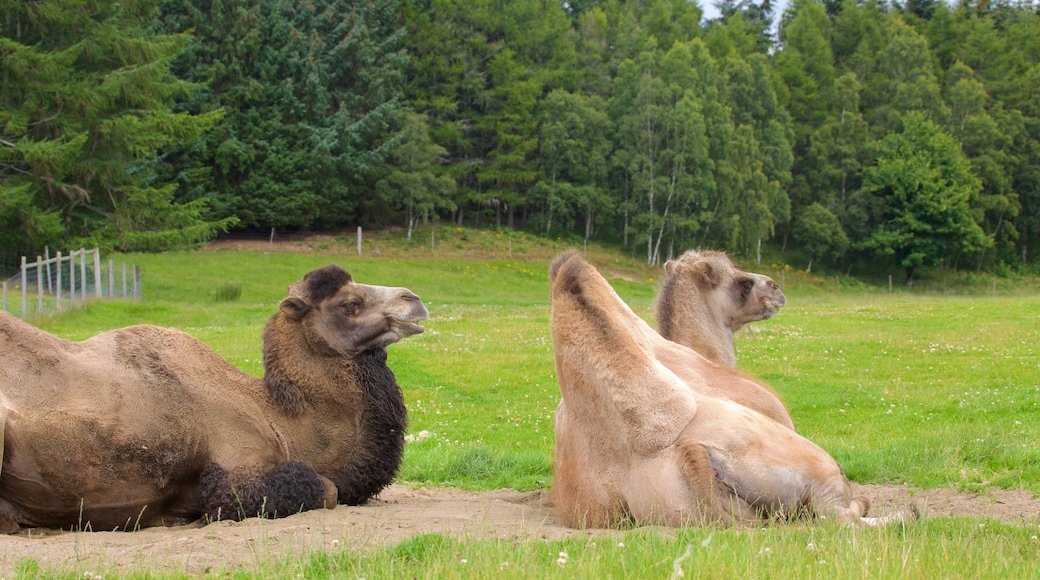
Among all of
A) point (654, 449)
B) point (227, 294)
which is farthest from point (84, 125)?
point (654, 449)

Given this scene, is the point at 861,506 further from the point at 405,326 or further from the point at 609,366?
the point at 405,326

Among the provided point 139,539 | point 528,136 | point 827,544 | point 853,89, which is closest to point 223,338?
point 139,539

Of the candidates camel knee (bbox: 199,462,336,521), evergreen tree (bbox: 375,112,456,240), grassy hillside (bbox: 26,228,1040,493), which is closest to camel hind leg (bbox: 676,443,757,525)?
camel knee (bbox: 199,462,336,521)

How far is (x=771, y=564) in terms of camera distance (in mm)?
4766

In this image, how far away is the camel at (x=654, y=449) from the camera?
20.6 feet

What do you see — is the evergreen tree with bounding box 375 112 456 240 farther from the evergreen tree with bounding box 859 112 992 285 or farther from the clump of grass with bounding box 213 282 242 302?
the evergreen tree with bounding box 859 112 992 285

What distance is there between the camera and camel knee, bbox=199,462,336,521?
294 inches

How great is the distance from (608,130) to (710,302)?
6953 cm

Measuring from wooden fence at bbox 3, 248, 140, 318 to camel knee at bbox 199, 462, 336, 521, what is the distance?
21.6 metres

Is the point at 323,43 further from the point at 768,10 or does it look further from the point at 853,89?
the point at 768,10

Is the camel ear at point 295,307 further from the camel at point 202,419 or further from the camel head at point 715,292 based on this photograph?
the camel head at point 715,292

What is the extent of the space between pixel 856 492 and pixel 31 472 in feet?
20.7

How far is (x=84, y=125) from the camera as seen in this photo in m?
44.6

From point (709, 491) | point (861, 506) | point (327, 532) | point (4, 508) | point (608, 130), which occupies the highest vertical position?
point (608, 130)
